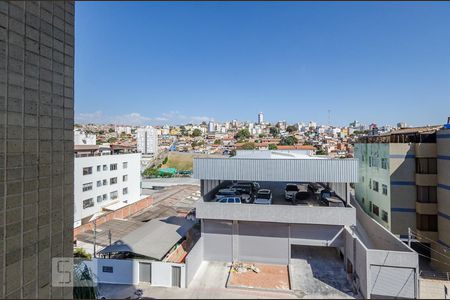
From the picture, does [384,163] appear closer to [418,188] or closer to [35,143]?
[418,188]

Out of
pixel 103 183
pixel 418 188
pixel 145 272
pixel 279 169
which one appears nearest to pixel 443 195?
pixel 418 188

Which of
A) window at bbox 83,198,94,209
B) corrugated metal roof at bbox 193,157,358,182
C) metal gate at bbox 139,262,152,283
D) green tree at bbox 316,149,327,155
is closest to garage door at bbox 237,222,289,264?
corrugated metal roof at bbox 193,157,358,182

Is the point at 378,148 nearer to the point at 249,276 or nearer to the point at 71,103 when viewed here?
the point at 249,276

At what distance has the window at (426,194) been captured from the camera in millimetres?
18641

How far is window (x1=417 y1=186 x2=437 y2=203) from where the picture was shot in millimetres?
18641

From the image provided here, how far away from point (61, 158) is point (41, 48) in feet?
10.6

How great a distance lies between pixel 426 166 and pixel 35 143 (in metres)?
22.0

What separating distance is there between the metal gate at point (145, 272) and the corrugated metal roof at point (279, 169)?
5.83 metres

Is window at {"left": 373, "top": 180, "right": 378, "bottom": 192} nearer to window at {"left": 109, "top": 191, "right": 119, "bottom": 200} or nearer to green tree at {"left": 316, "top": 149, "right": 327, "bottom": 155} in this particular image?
window at {"left": 109, "top": 191, "right": 119, "bottom": 200}

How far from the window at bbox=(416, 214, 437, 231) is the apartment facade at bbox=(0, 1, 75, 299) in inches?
813

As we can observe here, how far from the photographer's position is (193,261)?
15641 mm

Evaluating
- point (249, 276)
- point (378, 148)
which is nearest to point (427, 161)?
point (378, 148)

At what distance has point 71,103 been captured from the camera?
9031 millimetres

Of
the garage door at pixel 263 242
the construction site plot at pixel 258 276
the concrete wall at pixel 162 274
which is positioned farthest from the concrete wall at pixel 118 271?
the garage door at pixel 263 242
